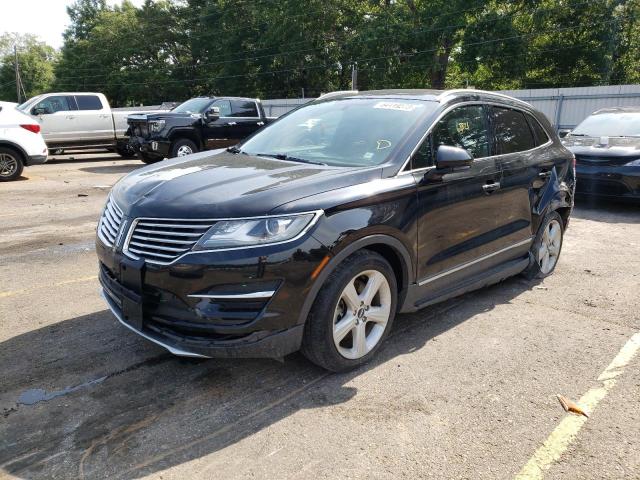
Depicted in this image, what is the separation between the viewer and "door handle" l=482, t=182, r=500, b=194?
4206 mm

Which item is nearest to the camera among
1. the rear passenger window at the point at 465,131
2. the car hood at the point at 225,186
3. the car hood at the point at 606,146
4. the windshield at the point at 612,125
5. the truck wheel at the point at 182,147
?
the car hood at the point at 225,186

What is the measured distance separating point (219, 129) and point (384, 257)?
11401 mm

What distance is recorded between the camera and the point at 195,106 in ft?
46.8

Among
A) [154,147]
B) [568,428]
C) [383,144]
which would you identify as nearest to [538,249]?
[383,144]

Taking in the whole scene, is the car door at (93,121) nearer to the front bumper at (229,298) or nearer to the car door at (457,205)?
the car door at (457,205)

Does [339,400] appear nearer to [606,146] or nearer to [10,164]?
[606,146]

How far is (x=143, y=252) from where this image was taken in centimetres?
304

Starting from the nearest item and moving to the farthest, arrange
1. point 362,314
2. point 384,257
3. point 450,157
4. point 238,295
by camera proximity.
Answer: point 238,295 → point 362,314 → point 384,257 → point 450,157

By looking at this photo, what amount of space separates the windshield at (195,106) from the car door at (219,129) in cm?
16

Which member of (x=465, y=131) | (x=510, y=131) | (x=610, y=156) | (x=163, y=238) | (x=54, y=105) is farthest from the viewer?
(x=54, y=105)

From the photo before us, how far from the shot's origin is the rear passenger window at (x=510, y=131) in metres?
4.55

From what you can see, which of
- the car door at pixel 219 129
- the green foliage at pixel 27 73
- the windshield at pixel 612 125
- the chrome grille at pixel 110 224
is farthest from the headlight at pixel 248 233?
the green foliage at pixel 27 73

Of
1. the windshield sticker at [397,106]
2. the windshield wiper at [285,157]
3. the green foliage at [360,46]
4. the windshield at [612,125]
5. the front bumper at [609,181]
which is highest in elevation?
the green foliage at [360,46]

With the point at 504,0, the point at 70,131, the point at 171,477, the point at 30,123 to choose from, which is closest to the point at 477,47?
the point at 504,0
